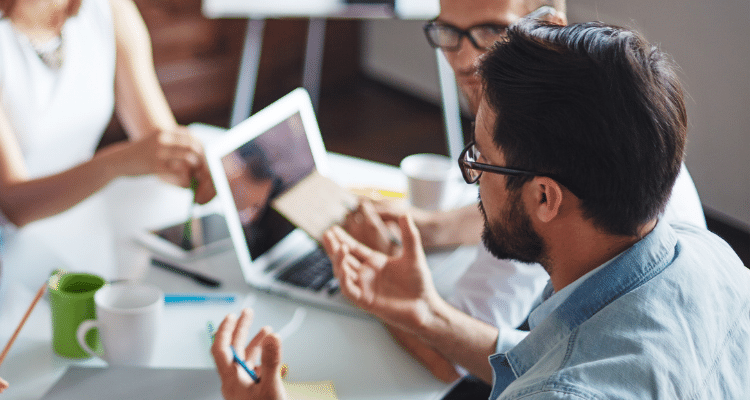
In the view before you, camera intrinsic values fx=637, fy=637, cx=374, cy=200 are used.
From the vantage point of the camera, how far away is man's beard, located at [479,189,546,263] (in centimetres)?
83

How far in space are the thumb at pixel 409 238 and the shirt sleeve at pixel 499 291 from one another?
119mm

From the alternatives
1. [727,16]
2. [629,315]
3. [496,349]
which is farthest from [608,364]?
[727,16]

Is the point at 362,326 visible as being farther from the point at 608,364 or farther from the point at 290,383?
the point at 608,364

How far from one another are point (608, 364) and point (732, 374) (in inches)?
7.1

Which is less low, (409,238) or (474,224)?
(409,238)

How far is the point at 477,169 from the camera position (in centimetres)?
84

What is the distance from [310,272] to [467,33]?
0.57m

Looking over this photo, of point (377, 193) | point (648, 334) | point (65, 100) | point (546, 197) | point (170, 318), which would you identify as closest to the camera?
point (648, 334)

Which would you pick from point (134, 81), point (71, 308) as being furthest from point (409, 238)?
point (134, 81)

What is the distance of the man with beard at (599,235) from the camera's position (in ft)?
2.12

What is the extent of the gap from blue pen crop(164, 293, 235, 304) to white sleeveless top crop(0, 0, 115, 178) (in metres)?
0.71

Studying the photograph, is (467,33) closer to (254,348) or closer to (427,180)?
(427,180)

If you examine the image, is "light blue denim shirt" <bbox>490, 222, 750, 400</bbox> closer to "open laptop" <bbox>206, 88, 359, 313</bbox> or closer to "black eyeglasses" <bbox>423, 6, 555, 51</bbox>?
"open laptop" <bbox>206, 88, 359, 313</bbox>

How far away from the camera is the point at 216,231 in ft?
4.14
